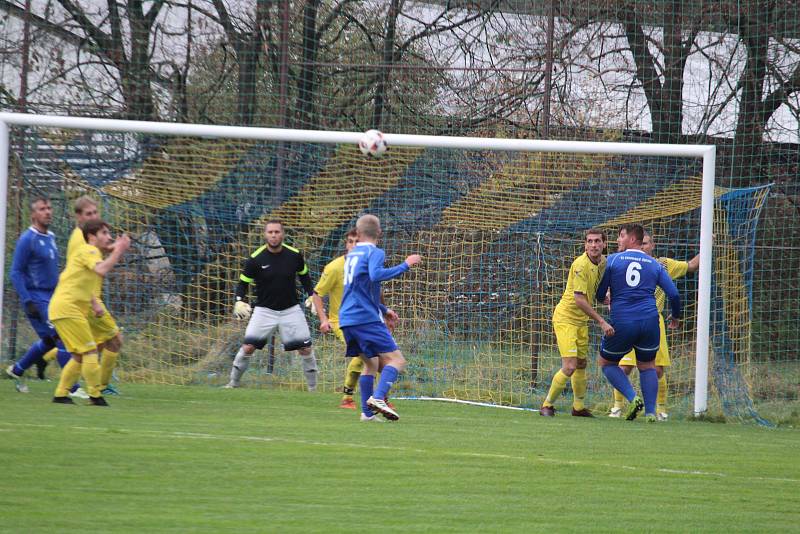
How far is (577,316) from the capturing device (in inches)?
411

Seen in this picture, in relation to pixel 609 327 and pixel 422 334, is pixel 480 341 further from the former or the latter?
pixel 609 327

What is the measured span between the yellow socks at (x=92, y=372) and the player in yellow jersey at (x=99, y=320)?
0.98ft

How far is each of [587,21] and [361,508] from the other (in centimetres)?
1169

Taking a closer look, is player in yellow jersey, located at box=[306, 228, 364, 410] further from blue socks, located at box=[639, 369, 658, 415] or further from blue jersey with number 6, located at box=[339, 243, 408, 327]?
blue socks, located at box=[639, 369, 658, 415]

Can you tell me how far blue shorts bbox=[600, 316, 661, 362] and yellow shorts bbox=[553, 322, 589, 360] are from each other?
0.22 meters

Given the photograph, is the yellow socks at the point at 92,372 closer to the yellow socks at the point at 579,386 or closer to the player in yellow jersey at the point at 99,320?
the player in yellow jersey at the point at 99,320

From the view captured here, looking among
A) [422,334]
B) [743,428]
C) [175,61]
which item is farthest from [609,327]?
[175,61]

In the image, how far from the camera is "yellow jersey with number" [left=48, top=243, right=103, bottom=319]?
28.9ft

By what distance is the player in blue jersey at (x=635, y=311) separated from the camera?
10117 mm

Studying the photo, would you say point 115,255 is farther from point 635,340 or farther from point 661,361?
point 661,361

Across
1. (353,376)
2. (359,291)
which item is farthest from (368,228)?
(353,376)

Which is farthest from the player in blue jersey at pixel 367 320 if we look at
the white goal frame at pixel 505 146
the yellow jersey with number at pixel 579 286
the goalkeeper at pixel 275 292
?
the goalkeeper at pixel 275 292

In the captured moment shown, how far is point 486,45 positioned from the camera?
51.3ft

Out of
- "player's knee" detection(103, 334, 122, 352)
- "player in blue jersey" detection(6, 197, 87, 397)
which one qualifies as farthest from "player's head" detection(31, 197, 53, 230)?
"player's knee" detection(103, 334, 122, 352)
